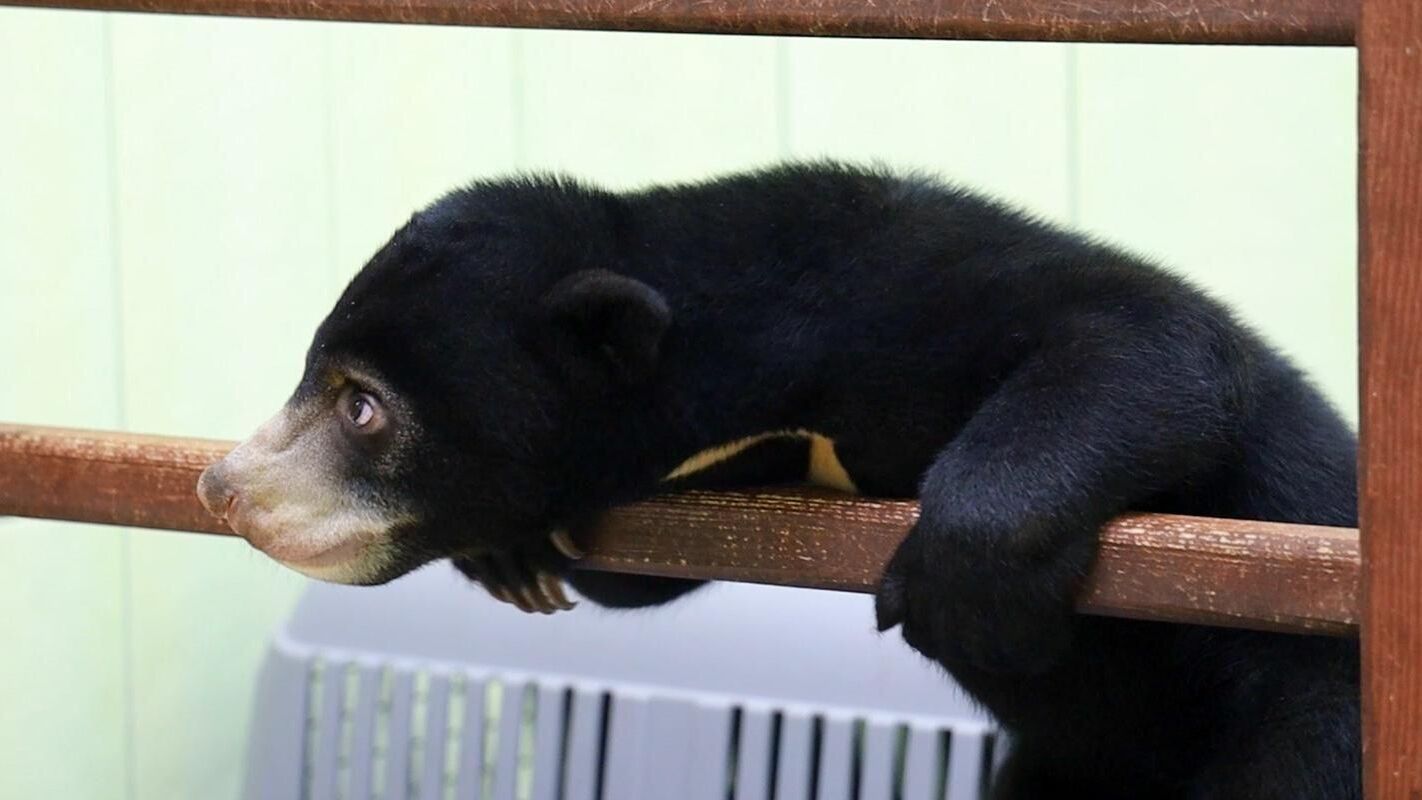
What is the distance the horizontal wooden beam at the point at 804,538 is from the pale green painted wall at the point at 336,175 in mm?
1003

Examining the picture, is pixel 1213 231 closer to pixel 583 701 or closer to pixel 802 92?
pixel 802 92

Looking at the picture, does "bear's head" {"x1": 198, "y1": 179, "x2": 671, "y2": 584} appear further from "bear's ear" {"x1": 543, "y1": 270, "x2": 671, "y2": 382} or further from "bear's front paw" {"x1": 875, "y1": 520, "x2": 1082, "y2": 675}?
"bear's front paw" {"x1": 875, "y1": 520, "x2": 1082, "y2": 675}

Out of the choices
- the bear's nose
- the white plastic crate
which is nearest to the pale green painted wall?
the white plastic crate

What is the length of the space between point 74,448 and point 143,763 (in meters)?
1.28

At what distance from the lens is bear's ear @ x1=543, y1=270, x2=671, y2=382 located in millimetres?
1356

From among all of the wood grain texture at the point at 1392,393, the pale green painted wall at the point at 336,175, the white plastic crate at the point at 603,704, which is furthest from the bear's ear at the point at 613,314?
the pale green painted wall at the point at 336,175

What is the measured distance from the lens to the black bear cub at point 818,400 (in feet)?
4.33

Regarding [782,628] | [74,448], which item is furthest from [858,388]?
[782,628]

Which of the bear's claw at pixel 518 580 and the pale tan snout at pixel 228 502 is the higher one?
the pale tan snout at pixel 228 502

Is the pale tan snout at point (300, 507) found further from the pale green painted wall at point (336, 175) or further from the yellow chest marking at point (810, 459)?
the pale green painted wall at point (336, 175)

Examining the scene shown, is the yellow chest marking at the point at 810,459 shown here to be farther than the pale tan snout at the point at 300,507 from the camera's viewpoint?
Yes

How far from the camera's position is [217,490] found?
137cm

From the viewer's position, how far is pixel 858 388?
1.45 metres

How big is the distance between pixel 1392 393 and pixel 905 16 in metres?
0.35
